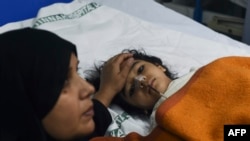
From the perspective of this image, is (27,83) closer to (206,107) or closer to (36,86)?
(36,86)

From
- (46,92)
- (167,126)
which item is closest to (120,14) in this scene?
(167,126)

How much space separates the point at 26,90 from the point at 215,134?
48 centimetres

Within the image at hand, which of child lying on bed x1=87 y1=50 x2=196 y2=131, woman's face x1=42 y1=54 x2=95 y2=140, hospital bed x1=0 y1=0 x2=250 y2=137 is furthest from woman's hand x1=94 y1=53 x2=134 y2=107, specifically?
woman's face x1=42 y1=54 x2=95 y2=140

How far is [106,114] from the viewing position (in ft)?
3.86

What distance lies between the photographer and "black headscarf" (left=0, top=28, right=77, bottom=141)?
77cm

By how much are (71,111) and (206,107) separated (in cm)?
37

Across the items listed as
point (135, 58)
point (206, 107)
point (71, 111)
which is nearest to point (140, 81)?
point (135, 58)

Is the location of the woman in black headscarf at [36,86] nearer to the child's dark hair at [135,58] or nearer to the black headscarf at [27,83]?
the black headscarf at [27,83]

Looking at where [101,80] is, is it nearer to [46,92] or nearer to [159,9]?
[46,92]

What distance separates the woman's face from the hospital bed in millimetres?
598

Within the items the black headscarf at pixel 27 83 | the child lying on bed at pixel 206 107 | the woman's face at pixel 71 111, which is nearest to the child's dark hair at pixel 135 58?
the child lying on bed at pixel 206 107

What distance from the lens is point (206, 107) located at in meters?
1.02

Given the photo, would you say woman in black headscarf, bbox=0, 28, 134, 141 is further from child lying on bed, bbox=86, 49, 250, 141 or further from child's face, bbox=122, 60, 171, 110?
child's face, bbox=122, 60, 171, 110

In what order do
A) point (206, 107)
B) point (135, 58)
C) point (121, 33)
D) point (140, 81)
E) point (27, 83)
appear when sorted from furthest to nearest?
1. point (121, 33)
2. point (135, 58)
3. point (140, 81)
4. point (206, 107)
5. point (27, 83)
